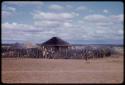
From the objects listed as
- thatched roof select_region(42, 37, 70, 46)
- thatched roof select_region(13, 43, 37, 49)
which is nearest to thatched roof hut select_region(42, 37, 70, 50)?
thatched roof select_region(42, 37, 70, 46)

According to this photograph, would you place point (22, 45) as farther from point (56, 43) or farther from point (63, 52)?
point (63, 52)

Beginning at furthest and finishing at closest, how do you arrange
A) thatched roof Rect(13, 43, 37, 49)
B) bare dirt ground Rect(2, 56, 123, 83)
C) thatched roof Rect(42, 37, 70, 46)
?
thatched roof Rect(42, 37, 70, 46) → thatched roof Rect(13, 43, 37, 49) → bare dirt ground Rect(2, 56, 123, 83)

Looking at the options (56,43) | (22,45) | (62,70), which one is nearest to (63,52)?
(56,43)

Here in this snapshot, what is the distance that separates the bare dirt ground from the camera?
5820 mm

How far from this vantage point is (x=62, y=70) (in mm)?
6699

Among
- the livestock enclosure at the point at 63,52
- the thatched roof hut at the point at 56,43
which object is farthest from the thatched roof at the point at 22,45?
the thatched roof hut at the point at 56,43

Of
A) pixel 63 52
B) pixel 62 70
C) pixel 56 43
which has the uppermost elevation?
pixel 56 43

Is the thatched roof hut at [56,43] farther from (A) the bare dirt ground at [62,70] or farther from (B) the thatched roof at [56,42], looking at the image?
(A) the bare dirt ground at [62,70]

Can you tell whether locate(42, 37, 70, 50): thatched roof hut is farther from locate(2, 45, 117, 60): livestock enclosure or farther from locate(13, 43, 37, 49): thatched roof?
locate(13, 43, 37, 49): thatched roof

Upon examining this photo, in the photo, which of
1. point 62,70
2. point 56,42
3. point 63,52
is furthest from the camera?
point 63,52

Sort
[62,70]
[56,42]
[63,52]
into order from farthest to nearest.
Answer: [63,52]
[56,42]
[62,70]

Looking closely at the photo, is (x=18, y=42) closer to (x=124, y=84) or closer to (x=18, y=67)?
(x=18, y=67)

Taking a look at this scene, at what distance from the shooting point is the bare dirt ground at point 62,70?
19.1 ft

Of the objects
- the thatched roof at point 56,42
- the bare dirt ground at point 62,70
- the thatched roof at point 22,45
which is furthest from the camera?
the thatched roof at point 56,42
